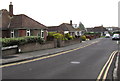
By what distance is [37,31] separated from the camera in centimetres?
3103

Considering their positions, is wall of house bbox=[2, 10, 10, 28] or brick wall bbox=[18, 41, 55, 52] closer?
brick wall bbox=[18, 41, 55, 52]

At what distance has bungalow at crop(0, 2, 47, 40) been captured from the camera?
27.7 metres

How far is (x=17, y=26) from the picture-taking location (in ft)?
91.4

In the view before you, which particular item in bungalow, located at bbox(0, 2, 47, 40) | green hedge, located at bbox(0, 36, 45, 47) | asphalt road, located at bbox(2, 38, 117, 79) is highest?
bungalow, located at bbox(0, 2, 47, 40)

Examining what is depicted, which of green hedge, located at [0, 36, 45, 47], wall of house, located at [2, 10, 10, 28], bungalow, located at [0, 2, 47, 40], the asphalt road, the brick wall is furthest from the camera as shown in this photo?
wall of house, located at [2, 10, 10, 28]

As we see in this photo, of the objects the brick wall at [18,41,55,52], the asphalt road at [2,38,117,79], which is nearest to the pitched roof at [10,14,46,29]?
the brick wall at [18,41,55,52]

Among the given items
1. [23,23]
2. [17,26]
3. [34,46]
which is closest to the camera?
[34,46]

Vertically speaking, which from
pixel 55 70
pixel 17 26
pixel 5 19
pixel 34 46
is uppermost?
pixel 5 19

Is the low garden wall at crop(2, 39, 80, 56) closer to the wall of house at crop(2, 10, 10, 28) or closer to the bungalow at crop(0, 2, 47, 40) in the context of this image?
the bungalow at crop(0, 2, 47, 40)

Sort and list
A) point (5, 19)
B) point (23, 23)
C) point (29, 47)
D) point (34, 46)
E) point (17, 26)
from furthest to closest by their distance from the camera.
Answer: point (5, 19)
point (23, 23)
point (17, 26)
point (34, 46)
point (29, 47)

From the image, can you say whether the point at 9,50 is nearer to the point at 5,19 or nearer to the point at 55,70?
the point at 55,70

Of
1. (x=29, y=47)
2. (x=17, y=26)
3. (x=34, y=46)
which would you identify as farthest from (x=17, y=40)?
(x=17, y=26)

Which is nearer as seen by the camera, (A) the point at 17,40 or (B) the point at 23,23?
(A) the point at 17,40

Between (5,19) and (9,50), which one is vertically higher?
(5,19)
